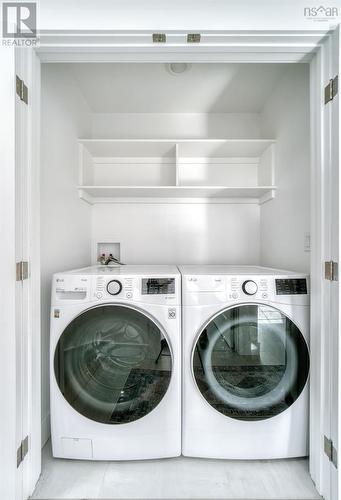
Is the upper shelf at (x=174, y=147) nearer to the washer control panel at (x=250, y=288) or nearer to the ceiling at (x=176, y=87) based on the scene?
the ceiling at (x=176, y=87)

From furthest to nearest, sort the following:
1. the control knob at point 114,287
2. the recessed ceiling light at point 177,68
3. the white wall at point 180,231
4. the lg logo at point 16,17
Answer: the white wall at point 180,231 < the recessed ceiling light at point 177,68 < the control knob at point 114,287 < the lg logo at point 16,17

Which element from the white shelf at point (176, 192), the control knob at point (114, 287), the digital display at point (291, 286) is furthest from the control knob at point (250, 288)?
the white shelf at point (176, 192)

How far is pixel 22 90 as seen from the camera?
3.83ft

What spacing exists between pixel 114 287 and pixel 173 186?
1.05 meters

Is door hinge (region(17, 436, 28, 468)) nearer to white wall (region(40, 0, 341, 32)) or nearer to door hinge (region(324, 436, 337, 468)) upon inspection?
door hinge (region(324, 436, 337, 468))

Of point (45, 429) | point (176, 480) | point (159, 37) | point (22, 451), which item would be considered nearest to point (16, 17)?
point (159, 37)

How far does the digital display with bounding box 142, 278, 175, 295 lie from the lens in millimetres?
1403

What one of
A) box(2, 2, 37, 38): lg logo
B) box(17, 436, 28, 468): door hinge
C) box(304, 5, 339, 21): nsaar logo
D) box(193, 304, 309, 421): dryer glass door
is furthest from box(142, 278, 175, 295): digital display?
box(304, 5, 339, 21): nsaar logo

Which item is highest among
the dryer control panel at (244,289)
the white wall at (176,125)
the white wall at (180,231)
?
the white wall at (176,125)

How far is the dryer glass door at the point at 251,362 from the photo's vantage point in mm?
1387

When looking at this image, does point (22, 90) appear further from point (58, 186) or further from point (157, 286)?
point (157, 286)

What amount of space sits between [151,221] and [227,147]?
876mm

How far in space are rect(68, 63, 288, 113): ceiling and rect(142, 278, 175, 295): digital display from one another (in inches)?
56.3

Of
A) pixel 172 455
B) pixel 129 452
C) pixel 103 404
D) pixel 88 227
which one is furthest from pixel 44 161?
pixel 172 455
